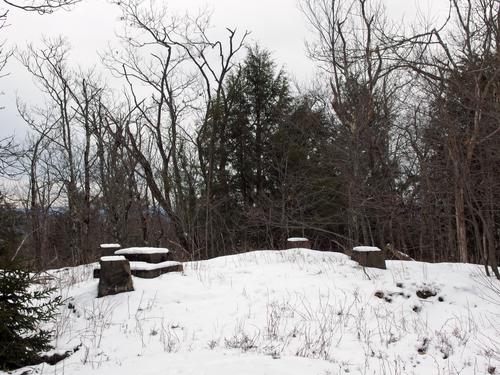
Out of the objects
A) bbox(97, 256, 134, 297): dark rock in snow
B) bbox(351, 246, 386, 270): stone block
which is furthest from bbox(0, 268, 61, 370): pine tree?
bbox(351, 246, 386, 270): stone block

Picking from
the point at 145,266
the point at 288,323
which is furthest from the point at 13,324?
the point at 288,323

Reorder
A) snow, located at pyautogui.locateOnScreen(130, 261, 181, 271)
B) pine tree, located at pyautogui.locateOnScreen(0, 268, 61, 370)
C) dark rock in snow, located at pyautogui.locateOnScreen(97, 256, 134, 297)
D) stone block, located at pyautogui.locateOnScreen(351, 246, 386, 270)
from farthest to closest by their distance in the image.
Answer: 1. stone block, located at pyautogui.locateOnScreen(351, 246, 386, 270)
2. snow, located at pyautogui.locateOnScreen(130, 261, 181, 271)
3. dark rock in snow, located at pyautogui.locateOnScreen(97, 256, 134, 297)
4. pine tree, located at pyautogui.locateOnScreen(0, 268, 61, 370)

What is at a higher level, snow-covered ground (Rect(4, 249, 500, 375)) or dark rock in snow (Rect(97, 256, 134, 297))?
dark rock in snow (Rect(97, 256, 134, 297))

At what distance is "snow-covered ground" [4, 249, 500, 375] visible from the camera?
4.23 m

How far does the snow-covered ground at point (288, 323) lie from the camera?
13.9ft

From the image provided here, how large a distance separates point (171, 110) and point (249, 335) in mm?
13550

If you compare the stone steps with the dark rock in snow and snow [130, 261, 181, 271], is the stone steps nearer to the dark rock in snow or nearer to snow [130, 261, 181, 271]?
snow [130, 261, 181, 271]

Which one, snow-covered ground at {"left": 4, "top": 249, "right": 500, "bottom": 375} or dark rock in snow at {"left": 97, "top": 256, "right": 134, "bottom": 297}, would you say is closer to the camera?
snow-covered ground at {"left": 4, "top": 249, "right": 500, "bottom": 375}

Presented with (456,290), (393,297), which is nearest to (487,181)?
(456,290)

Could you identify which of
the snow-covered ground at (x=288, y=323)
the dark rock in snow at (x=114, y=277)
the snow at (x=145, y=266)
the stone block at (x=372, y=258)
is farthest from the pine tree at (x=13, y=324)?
the stone block at (x=372, y=258)

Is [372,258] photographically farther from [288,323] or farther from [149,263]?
[149,263]

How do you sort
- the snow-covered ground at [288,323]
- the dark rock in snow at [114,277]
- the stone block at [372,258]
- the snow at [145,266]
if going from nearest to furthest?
1. the snow-covered ground at [288,323]
2. the dark rock in snow at [114,277]
3. the snow at [145,266]
4. the stone block at [372,258]

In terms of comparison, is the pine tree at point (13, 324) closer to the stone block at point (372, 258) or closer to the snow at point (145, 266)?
the snow at point (145, 266)

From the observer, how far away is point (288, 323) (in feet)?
17.6
